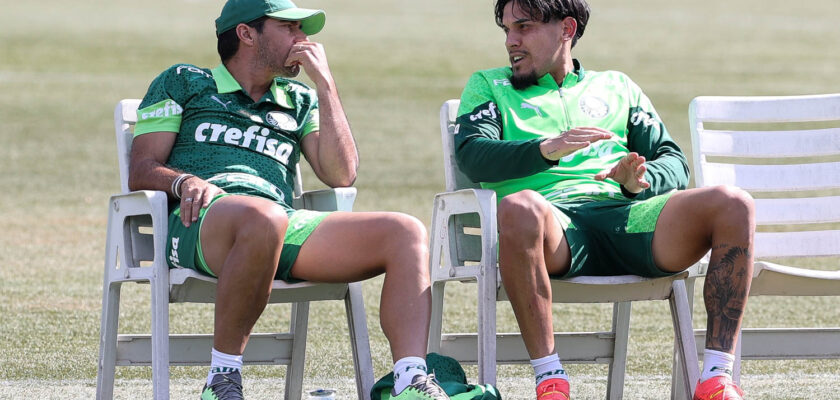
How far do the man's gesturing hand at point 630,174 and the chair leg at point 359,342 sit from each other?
814 millimetres

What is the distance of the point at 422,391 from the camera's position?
11.7 feet

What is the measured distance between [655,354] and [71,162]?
28.1 feet

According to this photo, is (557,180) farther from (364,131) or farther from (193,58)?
(193,58)

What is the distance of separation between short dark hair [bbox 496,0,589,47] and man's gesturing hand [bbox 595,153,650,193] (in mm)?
571

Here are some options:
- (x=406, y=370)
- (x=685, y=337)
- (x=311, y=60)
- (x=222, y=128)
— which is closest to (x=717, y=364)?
(x=685, y=337)

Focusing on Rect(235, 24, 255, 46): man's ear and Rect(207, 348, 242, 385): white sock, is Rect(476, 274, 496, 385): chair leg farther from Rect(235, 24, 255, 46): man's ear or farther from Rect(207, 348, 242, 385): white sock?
Rect(235, 24, 255, 46): man's ear

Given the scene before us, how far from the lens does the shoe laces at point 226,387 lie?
3.63 m

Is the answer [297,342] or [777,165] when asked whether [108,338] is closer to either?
[297,342]

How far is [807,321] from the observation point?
257 inches

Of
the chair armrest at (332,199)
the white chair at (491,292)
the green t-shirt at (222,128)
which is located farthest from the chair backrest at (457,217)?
the green t-shirt at (222,128)

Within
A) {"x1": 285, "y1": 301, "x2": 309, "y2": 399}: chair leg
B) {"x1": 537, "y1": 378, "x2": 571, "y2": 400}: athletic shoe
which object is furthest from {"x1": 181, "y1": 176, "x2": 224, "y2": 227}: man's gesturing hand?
{"x1": 537, "y1": 378, "x2": 571, "y2": 400}: athletic shoe

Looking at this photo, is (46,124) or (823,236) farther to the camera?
(46,124)

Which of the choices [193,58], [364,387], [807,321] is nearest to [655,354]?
[807,321]

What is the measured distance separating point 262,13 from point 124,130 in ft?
1.90
